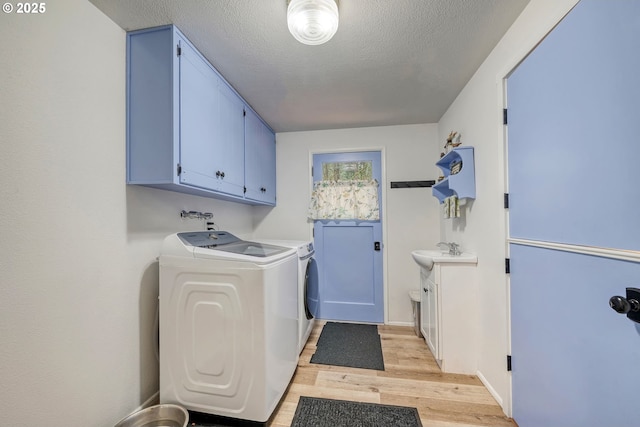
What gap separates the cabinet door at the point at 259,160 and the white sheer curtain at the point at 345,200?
58 cm

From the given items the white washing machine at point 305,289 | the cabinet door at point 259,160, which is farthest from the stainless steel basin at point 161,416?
the cabinet door at point 259,160

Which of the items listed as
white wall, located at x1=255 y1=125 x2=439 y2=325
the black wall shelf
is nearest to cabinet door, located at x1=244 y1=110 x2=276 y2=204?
white wall, located at x1=255 y1=125 x2=439 y2=325

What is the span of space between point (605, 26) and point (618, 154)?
0.47 meters

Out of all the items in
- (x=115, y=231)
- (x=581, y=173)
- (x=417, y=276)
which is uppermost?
(x=581, y=173)

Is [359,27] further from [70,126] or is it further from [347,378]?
[347,378]

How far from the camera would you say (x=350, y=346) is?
2.43 m

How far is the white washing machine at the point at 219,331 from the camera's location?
4.70 feet

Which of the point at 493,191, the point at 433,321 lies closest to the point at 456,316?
the point at 433,321

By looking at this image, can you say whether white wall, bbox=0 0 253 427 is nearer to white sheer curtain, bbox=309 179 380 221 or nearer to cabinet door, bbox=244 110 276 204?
cabinet door, bbox=244 110 276 204

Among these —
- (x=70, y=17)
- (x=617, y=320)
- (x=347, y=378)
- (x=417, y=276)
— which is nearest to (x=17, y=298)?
(x=70, y=17)

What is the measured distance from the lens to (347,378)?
6.37 feet

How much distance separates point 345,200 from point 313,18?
6.76 feet

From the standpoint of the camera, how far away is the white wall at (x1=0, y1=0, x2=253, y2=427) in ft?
3.31

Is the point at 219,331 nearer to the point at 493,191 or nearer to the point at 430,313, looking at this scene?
the point at 430,313
